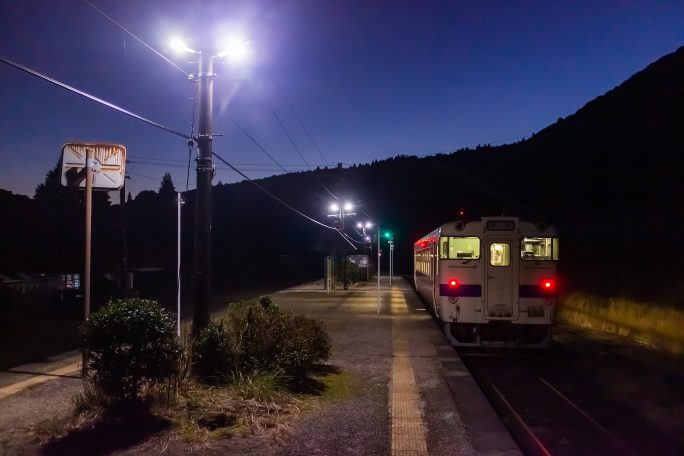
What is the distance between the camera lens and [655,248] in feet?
108

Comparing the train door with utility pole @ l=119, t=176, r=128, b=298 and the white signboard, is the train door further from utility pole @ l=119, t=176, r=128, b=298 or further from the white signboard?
utility pole @ l=119, t=176, r=128, b=298

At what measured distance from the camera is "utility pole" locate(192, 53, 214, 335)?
1064 cm

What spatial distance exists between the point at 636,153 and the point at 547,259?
56257 millimetres

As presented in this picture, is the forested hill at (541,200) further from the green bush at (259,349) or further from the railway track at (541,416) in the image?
the green bush at (259,349)

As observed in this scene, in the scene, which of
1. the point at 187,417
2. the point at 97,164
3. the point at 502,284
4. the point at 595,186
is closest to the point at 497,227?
the point at 502,284

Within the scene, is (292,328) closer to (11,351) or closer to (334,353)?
(334,353)

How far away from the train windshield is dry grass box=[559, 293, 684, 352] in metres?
3.53

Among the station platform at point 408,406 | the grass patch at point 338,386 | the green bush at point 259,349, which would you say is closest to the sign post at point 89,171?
the green bush at point 259,349

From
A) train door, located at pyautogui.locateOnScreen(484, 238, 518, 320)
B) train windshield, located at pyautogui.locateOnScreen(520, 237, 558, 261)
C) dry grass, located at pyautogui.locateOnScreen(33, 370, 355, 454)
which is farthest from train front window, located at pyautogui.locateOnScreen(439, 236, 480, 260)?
dry grass, located at pyautogui.locateOnScreen(33, 370, 355, 454)

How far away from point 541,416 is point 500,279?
202 inches

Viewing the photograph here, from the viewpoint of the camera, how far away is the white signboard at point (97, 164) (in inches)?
360

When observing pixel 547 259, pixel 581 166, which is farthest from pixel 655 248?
pixel 581 166

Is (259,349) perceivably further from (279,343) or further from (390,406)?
(390,406)

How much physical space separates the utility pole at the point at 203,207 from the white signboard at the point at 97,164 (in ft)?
4.89
